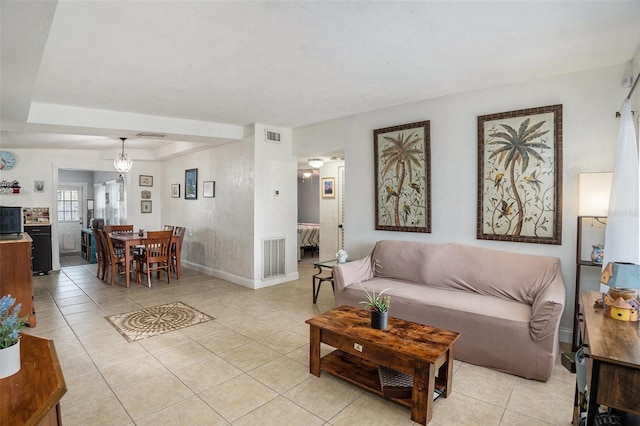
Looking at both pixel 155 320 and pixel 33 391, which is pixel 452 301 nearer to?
pixel 33 391

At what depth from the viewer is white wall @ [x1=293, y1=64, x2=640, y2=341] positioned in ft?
10.2

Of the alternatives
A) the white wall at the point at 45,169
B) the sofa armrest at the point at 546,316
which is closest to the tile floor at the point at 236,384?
the sofa armrest at the point at 546,316

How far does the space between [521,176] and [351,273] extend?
6.76ft

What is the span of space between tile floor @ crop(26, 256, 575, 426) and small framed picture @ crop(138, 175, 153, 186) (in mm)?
4267

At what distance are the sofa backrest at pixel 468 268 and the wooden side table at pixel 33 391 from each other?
3278 mm

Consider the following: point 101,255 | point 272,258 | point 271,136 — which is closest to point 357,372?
point 272,258

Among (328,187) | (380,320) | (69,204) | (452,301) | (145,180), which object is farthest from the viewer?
(69,204)

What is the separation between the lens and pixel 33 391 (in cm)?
128

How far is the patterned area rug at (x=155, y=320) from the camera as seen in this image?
11.9ft

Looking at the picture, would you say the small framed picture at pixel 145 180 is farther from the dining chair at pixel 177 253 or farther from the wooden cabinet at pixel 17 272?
the wooden cabinet at pixel 17 272

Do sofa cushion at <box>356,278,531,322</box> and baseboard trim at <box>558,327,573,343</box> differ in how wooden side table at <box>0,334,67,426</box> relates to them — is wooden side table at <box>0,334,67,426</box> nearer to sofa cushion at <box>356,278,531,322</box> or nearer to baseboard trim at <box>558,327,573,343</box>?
sofa cushion at <box>356,278,531,322</box>

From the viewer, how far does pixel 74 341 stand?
11.1 feet

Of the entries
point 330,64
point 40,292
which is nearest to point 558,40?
point 330,64

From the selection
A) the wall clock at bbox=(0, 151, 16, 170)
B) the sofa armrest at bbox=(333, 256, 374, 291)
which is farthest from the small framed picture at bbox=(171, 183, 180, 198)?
the sofa armrest at bbox=(333, 256, 374, 291)
